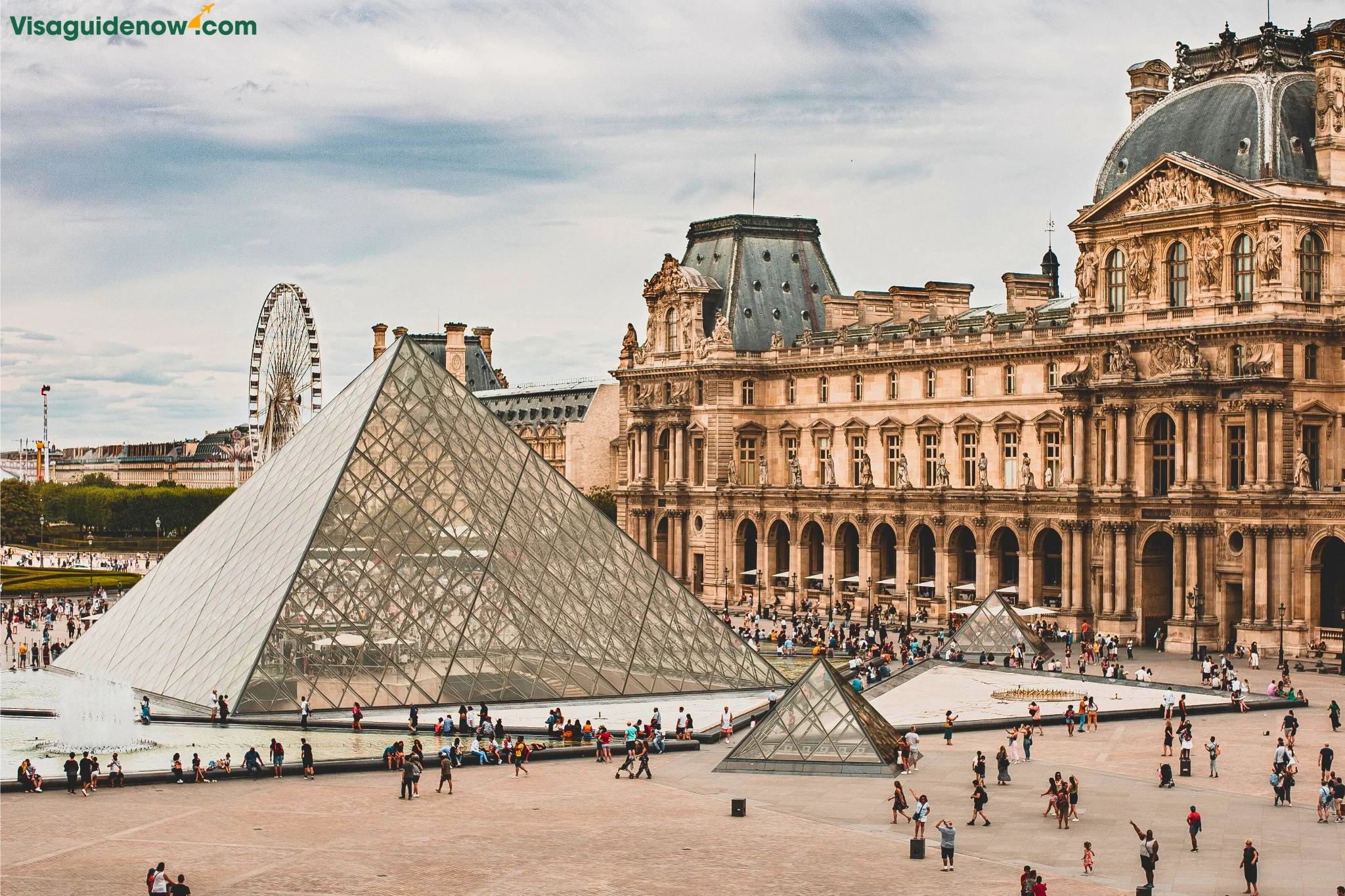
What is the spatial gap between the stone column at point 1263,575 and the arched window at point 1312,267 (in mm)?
7173

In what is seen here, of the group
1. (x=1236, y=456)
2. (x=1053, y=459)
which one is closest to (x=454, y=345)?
(x=1053, y=459)

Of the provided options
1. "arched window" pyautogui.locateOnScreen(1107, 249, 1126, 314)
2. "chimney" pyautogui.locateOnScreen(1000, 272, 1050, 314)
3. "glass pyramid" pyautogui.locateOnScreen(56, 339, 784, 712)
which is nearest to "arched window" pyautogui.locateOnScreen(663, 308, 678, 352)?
"chimney" pyautogui.locateOnScreen(1000, 272, 1050, 314)

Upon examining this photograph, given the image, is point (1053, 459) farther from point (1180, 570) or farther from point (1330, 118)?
point (1330, 118)

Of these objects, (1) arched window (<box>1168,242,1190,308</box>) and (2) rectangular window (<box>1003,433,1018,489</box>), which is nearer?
(1) arched window (<box>1168,242,1190,308</box>)

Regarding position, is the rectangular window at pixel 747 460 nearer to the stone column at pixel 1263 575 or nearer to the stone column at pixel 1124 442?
the stone column at pixel 1124 442

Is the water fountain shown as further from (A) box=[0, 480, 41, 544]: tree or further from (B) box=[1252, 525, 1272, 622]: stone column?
(A) box=[0, 480, 41, 544]: tree

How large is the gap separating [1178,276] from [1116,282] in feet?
8.02

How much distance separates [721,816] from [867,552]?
42830 millimetres

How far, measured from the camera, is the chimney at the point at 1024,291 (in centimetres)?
7306

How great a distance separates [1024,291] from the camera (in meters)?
73.8

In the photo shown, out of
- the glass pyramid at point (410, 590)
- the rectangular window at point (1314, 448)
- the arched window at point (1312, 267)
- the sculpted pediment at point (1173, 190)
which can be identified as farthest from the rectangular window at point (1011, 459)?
the glass pyramid at point (410, 590)

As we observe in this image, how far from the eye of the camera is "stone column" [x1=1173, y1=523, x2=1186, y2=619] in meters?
58.8

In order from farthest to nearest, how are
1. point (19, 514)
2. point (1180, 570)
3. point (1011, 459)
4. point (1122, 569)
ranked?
1. point (19, 514)
2. point (1011, 459)
3. point (1122, 569)
4. point (1180, 570)

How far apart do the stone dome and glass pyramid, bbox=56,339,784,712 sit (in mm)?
23054
